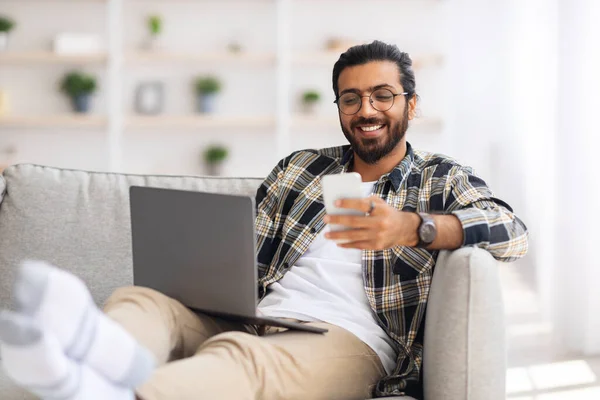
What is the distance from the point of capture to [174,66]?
4805 millimetres

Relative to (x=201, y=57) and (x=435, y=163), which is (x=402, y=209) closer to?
(x=435, y=163)

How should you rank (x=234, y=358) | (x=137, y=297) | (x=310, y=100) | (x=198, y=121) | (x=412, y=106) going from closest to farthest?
(x=234, y=358)
(x=137, y=297)
(x=412, y=106)
(x=198, y=121)
(x=310, y=100)

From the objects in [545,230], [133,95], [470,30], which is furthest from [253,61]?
[545,230]

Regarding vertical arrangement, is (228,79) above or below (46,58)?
below

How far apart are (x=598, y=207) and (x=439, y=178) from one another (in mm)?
2014

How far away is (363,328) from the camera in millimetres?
1663

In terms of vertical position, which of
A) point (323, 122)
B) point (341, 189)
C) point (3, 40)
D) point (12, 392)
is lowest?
point (12, 392)

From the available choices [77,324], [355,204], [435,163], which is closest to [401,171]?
[435,163]

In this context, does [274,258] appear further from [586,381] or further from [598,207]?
[598,207]

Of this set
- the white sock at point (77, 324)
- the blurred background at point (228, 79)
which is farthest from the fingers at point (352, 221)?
the blurred background at point (228, 79)

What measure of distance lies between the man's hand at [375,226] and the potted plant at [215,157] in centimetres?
323

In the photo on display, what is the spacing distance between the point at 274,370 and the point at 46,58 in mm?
3619

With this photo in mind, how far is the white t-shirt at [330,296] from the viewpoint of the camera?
65.6 inches

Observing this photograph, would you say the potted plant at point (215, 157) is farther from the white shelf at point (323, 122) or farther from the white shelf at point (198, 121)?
the white shelf at point (323, 122)
